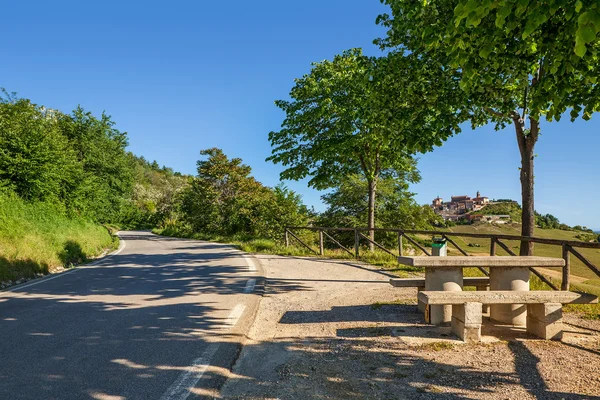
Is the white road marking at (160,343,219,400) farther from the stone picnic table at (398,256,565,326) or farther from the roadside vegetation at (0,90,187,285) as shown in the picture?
the roadside vegetation at (0,90,187,285)

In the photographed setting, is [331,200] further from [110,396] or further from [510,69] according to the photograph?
[110,396]

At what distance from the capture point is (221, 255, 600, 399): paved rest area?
294 cm

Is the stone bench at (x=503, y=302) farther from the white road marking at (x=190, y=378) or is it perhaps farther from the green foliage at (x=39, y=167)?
the green foliage at (x=39, y=167)

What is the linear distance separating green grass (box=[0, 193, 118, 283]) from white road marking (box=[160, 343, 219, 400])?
7.42 meters

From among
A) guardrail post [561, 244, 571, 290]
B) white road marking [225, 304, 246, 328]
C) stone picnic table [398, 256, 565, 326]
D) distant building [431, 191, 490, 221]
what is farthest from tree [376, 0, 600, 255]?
distant building [431, 191, 490, 221]

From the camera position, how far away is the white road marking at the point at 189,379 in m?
2.84

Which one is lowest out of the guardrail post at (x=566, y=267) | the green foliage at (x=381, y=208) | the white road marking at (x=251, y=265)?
the white road marking at (x=251, y=265)

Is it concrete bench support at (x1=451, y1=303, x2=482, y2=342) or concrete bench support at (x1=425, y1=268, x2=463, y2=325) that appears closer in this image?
concrete bench support at (x1=451, y1=303, x2=482, y2=342)

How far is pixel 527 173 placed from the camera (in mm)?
7789

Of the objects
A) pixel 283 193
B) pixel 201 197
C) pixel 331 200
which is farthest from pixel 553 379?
pixel 201 197

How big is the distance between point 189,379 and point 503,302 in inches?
143

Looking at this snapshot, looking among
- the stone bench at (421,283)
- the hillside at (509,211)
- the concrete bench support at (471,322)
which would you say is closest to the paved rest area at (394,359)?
the concrete bench support at (471,322)

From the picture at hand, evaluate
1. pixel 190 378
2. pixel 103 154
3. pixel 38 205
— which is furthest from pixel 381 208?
pixel 103 154

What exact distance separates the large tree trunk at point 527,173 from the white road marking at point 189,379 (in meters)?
7.31
